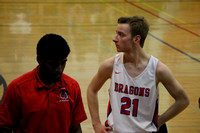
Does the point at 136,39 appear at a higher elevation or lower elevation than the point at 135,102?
higher

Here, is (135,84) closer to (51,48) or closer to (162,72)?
(162,72)

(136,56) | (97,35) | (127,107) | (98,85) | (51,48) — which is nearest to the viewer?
(51,48)

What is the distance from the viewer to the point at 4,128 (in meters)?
2.32

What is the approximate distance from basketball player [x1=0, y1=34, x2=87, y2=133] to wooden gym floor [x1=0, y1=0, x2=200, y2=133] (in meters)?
3.03

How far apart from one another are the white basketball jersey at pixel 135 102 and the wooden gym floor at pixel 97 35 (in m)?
2.36

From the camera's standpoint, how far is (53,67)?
2297 millimetres

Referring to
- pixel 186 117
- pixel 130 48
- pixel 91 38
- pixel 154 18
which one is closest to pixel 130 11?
pixel 154 18

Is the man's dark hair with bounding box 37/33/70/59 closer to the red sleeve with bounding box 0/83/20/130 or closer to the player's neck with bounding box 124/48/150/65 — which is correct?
the red sleeve with bounding box 0/83/20/130

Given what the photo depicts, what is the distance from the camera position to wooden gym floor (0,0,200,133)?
6988 millimetres

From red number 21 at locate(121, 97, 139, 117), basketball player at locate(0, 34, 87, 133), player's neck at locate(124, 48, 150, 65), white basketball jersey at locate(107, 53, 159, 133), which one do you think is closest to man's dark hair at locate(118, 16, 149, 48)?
player's neck at locate(124, 48, 150, 65)

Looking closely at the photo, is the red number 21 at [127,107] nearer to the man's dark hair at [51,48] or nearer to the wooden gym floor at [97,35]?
the man's dark hair at [51,48]

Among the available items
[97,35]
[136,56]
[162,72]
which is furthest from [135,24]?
[97,35]

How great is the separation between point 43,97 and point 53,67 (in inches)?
8.1

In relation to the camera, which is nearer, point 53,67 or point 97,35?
point 53,67
